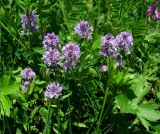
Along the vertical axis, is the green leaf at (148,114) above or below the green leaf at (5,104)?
below

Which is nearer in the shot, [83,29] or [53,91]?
[53,91]

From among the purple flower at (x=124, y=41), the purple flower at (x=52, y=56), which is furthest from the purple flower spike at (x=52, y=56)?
the purple flower at (x=124, y=41)

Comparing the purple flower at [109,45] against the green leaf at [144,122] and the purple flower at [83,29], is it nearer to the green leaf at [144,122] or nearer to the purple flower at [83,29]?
the purple flower at [83,29]

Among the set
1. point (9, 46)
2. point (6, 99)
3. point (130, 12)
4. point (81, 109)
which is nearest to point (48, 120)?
point (6, 99)

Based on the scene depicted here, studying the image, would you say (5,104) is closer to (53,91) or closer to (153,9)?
(53,91)

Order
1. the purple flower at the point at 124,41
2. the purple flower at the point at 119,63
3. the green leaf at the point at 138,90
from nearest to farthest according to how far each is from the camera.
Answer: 1. the purple flower at the point at 124,41
2. the purple flower at the point at 119,63
3. the green leaf at the point at 138,90

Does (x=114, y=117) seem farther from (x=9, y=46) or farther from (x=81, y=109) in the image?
(x=9, y=46)

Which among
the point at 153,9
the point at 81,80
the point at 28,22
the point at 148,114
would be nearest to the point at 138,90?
the point at 148,114
